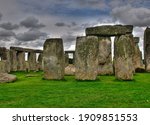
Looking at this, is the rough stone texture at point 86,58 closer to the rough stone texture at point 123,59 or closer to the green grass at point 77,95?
the rough stone texture at point 123,59

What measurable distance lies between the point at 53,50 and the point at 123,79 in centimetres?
374

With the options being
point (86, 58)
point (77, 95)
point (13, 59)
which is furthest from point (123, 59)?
point (13, 59)

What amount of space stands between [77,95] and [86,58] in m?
5.04

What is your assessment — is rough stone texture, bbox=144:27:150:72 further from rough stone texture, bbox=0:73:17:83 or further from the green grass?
rough stone texture, bbox=0:73:17:83

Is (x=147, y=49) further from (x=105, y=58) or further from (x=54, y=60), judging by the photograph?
(x=54, y=60)

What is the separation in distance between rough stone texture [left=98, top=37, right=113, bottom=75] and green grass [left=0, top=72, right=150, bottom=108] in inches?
233

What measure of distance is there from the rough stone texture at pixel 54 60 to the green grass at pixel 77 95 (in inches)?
76.8

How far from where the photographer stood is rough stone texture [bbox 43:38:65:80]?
64.5 feet

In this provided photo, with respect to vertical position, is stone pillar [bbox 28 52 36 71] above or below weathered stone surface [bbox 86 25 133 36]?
below

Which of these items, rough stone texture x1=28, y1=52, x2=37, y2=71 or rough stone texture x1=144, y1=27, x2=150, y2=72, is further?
rough stone texture x1=28, y1=52, x2=37, y2=71

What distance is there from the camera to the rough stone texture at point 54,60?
1967 centimetres

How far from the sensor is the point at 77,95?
14.0 metres

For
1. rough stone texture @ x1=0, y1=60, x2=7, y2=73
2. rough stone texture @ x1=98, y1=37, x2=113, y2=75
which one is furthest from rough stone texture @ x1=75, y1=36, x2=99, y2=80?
rough stone texture @ x1=0, y1=60, x2=7, y2=73

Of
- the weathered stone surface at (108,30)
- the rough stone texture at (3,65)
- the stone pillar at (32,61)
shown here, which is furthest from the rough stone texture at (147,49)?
the stone pillar at (32,61)
